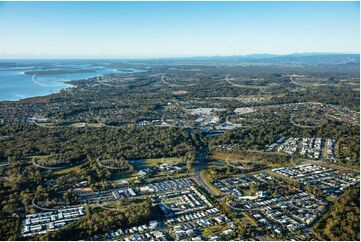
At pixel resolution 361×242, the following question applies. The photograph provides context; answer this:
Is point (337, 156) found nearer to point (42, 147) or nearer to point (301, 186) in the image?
point (301, 186)

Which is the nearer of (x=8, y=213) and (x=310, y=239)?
(x=310, y=239)

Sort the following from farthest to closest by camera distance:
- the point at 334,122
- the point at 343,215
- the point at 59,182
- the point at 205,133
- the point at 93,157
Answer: the point at 334,122 → the point at 205,133 → the point at 93,157 → the point at 59,182 → the point at 343,215

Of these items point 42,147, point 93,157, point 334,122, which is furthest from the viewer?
point 334,122

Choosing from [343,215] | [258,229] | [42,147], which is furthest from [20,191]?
[343,215]

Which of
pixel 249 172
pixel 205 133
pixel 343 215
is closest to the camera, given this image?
pixel 343 215

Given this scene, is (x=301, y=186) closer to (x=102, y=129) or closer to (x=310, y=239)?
(x=310, y=239)

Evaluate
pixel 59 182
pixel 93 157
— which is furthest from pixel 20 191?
pixel 93 157
